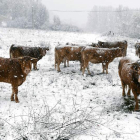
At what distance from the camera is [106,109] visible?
4.77 meters

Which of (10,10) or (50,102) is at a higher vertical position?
(10,10)

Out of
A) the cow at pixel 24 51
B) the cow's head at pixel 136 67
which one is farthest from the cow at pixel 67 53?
the cow's head at pixel 136 67

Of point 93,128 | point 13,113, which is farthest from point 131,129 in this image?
point 13,113

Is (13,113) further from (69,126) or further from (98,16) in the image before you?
(98,16)

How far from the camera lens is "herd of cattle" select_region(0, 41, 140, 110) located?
4757mm

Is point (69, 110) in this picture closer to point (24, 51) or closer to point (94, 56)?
point (94, 56)

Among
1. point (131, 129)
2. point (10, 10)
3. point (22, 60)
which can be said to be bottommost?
point (131, 129)

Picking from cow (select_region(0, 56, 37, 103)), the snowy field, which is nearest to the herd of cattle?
cow (select_region(0, 56, 37, 103))

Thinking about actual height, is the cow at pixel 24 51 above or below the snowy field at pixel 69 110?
above

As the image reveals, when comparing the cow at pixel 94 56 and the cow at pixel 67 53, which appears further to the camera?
the cow at pixel 67 53

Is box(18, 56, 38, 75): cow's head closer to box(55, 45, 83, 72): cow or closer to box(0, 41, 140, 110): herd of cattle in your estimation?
box(0, 41, 140, 110): herd of cattle

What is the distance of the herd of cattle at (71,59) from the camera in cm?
476

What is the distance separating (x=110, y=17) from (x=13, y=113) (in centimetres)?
11167

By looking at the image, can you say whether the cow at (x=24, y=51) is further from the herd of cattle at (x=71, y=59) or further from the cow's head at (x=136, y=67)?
the cow's head at (x=136, y=67)
